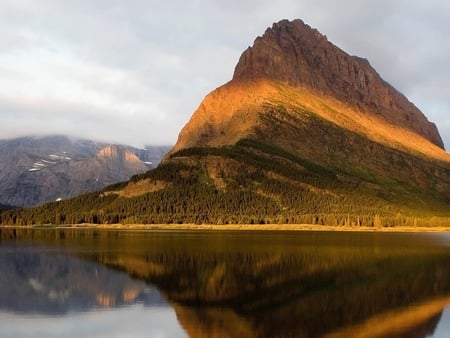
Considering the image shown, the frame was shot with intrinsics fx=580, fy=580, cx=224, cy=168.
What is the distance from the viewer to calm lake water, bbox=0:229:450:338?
47.0 metres

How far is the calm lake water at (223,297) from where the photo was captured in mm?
46969

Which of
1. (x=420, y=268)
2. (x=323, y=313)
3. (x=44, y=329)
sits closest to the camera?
(x=44, y=329)

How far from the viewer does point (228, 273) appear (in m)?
79.0

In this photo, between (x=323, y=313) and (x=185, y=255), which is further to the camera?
(x=185, y=255)

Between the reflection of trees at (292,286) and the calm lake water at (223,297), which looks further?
the reflection of trees at (292,286)

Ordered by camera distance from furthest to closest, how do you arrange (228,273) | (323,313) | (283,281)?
(228,273) < (283,281) < (323,313)

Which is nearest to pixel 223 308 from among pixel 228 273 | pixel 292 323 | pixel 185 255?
pixel 292 323

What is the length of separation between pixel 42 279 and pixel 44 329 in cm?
3082

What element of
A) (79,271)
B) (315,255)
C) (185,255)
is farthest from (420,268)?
(79,271)

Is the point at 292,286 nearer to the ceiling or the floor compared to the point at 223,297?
nearer to the floor

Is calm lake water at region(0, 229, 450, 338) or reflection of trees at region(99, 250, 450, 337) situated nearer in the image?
calm lake water at region(0, 229, 450, 338)

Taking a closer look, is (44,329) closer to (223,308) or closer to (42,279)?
(223,308)

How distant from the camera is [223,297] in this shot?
60.6 meters

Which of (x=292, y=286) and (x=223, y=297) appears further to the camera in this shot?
(x=292, y=286)
